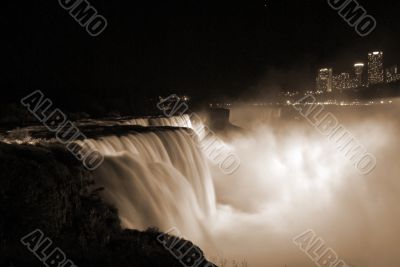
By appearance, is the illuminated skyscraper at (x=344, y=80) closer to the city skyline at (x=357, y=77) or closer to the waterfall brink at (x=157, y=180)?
the city skyline at (x=357, y=77)

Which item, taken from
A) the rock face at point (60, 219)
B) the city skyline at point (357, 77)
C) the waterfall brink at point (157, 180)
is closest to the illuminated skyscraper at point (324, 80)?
the city skyline at point (357, 77)

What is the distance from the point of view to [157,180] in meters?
10.8

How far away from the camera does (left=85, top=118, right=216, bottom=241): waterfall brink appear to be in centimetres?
905

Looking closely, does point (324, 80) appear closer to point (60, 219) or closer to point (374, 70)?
point (374, 70)

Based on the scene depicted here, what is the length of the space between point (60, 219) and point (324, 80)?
61642 millimetres

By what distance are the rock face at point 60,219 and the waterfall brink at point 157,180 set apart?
4.88 ft

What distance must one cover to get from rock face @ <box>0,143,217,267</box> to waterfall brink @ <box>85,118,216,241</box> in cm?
149

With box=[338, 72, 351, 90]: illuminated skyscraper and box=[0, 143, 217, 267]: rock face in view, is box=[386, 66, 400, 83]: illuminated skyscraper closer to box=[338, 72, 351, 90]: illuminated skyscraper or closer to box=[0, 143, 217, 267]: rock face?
box=[338, 72, 351, 90]: illuminated skyscraper

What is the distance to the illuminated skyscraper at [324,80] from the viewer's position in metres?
60.8

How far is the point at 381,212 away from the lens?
16719 mm

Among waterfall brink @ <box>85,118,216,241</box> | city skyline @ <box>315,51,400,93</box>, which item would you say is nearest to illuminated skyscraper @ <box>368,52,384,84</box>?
city skyline @ <box>315,51,400,93</box>

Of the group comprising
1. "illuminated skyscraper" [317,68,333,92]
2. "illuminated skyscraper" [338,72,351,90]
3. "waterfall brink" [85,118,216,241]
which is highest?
"illuminated skyscraper" [338,72,351,90]

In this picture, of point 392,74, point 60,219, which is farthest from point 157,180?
point 392,74

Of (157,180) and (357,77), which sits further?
(357,77)
